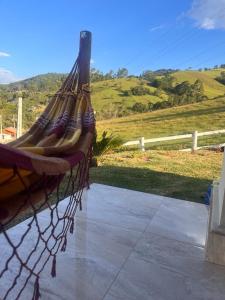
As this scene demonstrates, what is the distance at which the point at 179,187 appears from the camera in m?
3.98

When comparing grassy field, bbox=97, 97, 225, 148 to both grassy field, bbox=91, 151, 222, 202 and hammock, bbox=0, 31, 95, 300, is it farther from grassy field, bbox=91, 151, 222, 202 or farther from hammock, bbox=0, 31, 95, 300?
hammock, bbox=0, 31, 95, 300

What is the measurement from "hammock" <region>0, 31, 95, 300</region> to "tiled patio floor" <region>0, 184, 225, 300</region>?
269 millimetres

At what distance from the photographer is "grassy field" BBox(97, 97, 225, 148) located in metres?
11.1

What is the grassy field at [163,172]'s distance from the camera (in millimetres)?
3863

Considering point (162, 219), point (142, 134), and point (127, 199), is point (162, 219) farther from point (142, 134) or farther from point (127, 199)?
point (142, 134)

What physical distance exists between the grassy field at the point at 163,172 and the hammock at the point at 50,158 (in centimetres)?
210

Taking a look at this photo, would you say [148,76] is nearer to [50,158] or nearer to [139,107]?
[139,107]

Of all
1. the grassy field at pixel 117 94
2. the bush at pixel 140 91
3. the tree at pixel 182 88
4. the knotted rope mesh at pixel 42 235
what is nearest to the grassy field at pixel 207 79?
the tree at pixel 182 88

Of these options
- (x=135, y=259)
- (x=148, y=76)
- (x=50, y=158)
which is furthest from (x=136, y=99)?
(x=50, y=158)

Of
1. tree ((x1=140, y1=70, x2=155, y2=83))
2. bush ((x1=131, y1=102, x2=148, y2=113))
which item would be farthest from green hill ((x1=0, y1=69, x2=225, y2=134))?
tree ((x1=140, y1=70, x2=155, y2=83))

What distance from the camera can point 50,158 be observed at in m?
0.98

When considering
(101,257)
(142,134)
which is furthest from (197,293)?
(142,134)

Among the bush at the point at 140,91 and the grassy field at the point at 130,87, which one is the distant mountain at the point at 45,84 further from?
the bush at the point at 140,91

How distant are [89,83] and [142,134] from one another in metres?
9.33
